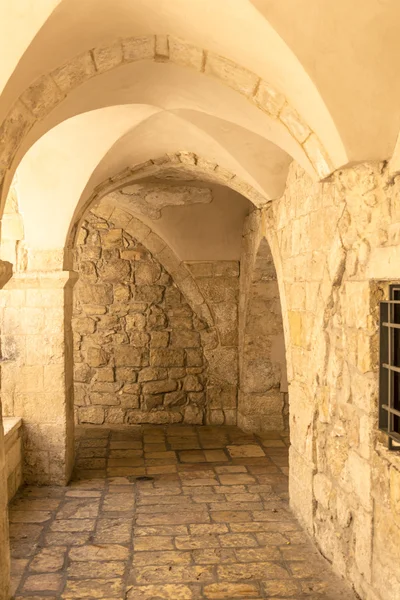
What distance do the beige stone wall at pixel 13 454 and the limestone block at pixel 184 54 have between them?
2873 millimetres

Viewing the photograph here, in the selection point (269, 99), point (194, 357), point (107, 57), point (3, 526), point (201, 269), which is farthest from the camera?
point (194, 357)

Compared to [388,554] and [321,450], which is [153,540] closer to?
[321,450]

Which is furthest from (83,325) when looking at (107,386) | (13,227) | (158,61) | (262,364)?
(158,61)

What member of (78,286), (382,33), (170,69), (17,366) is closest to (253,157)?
(170,69)

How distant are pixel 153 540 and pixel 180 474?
1478mm

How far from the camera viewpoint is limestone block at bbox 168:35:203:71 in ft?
10.1

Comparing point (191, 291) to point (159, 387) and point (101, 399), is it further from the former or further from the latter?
point (101, 399)

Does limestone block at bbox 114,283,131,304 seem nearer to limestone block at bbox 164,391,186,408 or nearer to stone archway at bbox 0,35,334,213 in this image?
limestone block at bbox 164,391,186,408

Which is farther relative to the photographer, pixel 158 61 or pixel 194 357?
pixel 194 357

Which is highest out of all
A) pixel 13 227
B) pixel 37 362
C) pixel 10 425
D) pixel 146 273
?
pixel 13 227

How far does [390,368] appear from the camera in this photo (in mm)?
2801

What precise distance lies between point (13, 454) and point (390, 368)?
10.4 ft

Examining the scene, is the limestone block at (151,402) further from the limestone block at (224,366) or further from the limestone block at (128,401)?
the limestone block at (224,366)

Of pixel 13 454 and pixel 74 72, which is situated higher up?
pixel 74 72
